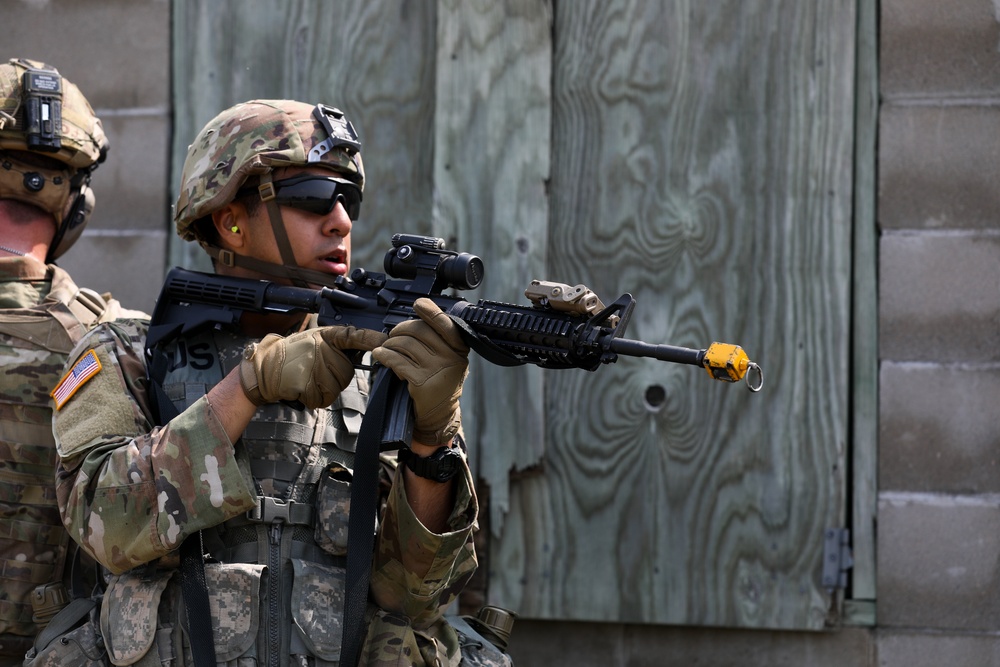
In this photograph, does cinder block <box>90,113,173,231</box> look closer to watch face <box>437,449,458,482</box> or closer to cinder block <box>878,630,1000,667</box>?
watch face <box>437,449,458,482</box>

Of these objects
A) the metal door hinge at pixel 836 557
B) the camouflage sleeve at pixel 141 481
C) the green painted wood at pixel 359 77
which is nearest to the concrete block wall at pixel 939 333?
the metal door hinge at pixel 836 557

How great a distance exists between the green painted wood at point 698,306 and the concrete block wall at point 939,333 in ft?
0.52

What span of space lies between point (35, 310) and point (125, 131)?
1.57 meters

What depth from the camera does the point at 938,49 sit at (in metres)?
4.15

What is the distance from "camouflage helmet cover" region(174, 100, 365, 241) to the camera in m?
2.93

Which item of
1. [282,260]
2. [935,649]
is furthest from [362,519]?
[935,649]

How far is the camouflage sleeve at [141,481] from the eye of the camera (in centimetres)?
264

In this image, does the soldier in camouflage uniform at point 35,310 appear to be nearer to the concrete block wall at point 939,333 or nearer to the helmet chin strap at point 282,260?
the helmet chin strap at point 282,260

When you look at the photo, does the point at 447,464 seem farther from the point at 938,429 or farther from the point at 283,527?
the point at 938,429

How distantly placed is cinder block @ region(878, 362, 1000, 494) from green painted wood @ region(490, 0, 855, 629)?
0.50ft

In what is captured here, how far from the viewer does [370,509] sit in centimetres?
277

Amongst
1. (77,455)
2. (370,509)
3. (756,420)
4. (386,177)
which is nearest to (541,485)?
(756,420)

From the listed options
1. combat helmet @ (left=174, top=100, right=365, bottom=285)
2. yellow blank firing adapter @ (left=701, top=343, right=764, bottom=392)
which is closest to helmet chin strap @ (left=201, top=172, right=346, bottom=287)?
combat helmet @ (left=174, top=100, right=365, bottom=285)

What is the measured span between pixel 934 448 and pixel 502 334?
6.55 feet
